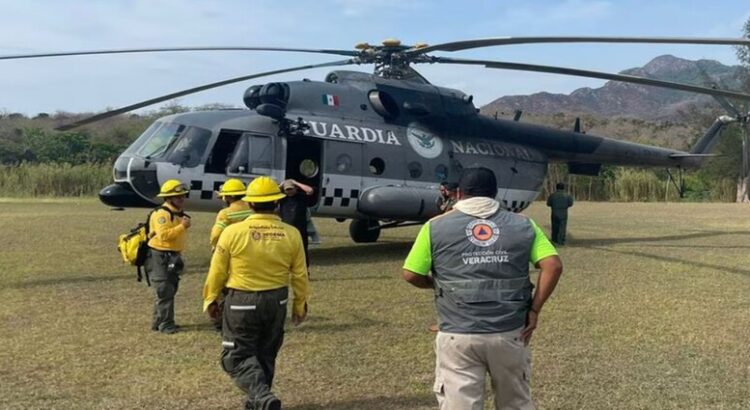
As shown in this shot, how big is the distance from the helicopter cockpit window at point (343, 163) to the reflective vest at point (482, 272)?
8274mm

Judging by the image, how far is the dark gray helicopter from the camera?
34.2 feet

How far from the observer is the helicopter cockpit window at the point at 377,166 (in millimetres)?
12116

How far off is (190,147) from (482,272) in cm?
797

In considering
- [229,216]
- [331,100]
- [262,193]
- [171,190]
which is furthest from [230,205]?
[331,100]

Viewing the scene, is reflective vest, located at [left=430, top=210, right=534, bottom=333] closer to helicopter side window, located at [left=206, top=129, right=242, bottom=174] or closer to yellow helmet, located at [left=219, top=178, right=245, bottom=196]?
yellow helmet, located at [left=219, top=178, right=245, bottom=196]

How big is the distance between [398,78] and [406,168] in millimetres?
1686

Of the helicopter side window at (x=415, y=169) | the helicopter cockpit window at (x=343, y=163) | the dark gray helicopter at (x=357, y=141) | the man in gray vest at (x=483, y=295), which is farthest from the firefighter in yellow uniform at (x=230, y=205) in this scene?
the helicopter side window at (x=415, y=169)

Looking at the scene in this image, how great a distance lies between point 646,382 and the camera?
17.8 feet

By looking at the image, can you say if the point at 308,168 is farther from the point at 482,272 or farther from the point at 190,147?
the point at 482,272

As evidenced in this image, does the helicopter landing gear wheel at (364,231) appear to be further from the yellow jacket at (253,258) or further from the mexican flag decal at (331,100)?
the yellow jacket at (253,258)

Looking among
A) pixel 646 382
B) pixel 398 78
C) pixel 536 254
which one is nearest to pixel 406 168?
pixel 398 78

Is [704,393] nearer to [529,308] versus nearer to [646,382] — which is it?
[646,382]

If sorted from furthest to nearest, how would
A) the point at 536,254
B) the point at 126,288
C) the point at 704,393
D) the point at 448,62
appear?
the point at 448,62, the point at 126,288, the point at 704,393, the point at 536,254

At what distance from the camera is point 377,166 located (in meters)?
12.2
